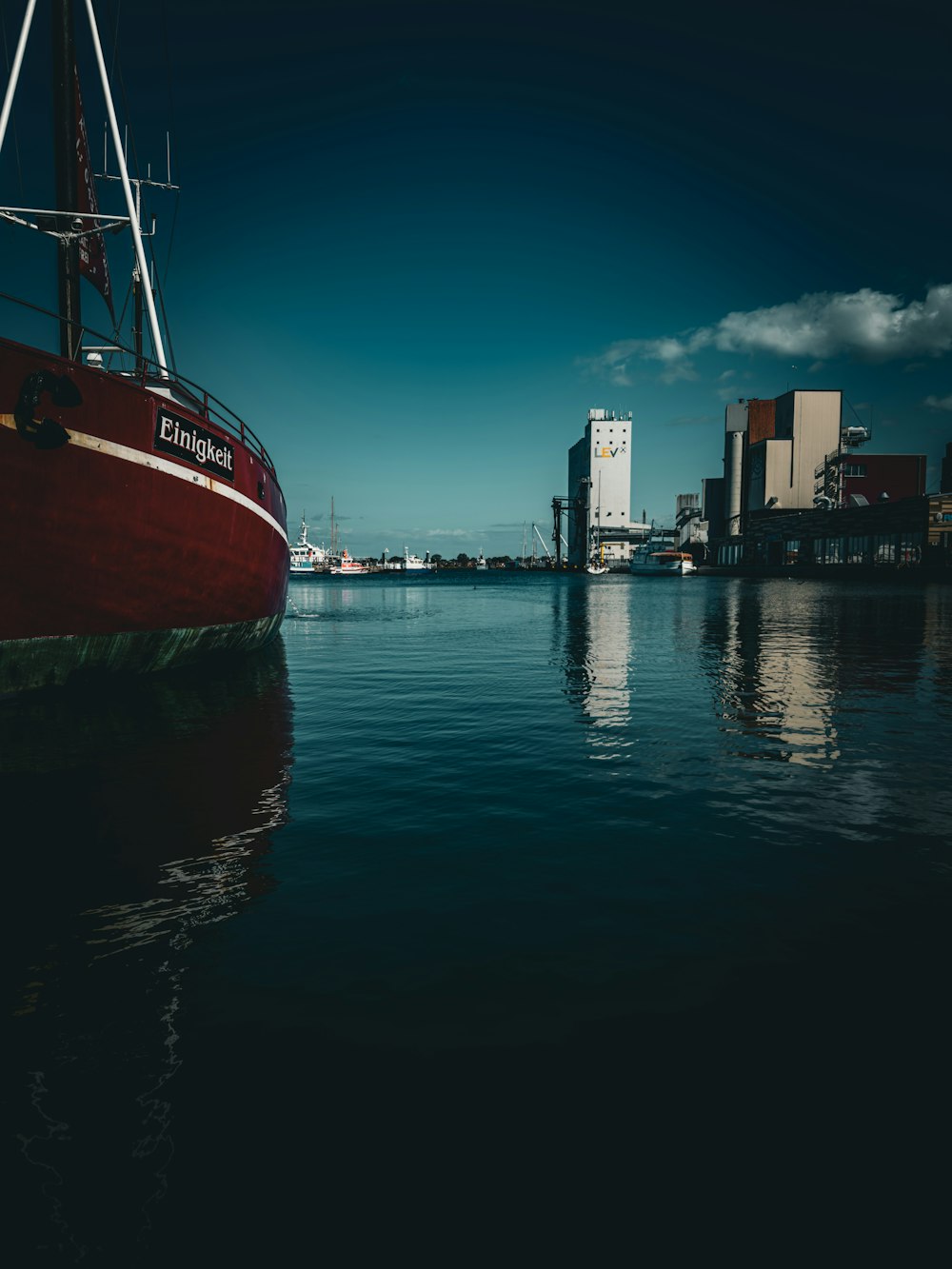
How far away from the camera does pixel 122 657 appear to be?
13930mm

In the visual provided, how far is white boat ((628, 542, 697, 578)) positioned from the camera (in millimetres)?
128500

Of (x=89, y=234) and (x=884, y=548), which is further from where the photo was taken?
(x=884, y=548)

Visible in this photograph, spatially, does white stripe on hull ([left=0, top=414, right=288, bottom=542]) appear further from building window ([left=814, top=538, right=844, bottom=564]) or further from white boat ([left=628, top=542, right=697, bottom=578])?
white boat ([left=628, top=542, right=697, bottom=578])

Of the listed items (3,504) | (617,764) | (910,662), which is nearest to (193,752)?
(3,504)

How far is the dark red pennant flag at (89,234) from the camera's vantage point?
56.4 feet

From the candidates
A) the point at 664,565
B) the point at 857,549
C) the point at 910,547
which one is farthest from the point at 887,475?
the point at 910,547

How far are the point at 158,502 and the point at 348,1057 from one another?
41.2 feet

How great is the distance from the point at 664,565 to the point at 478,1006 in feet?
451

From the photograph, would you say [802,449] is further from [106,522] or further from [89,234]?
[106,522]

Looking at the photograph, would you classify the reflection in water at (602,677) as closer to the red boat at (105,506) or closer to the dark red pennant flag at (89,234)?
the red boat at (105,506)

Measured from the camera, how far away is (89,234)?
16.5 m

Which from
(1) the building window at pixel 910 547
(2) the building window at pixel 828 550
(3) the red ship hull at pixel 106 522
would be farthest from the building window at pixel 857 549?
(3) the red ship hull at pixel 106 522

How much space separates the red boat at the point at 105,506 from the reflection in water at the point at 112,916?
7.26 ft

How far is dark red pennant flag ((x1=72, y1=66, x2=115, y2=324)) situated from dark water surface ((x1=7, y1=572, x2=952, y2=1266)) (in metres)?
16.2
